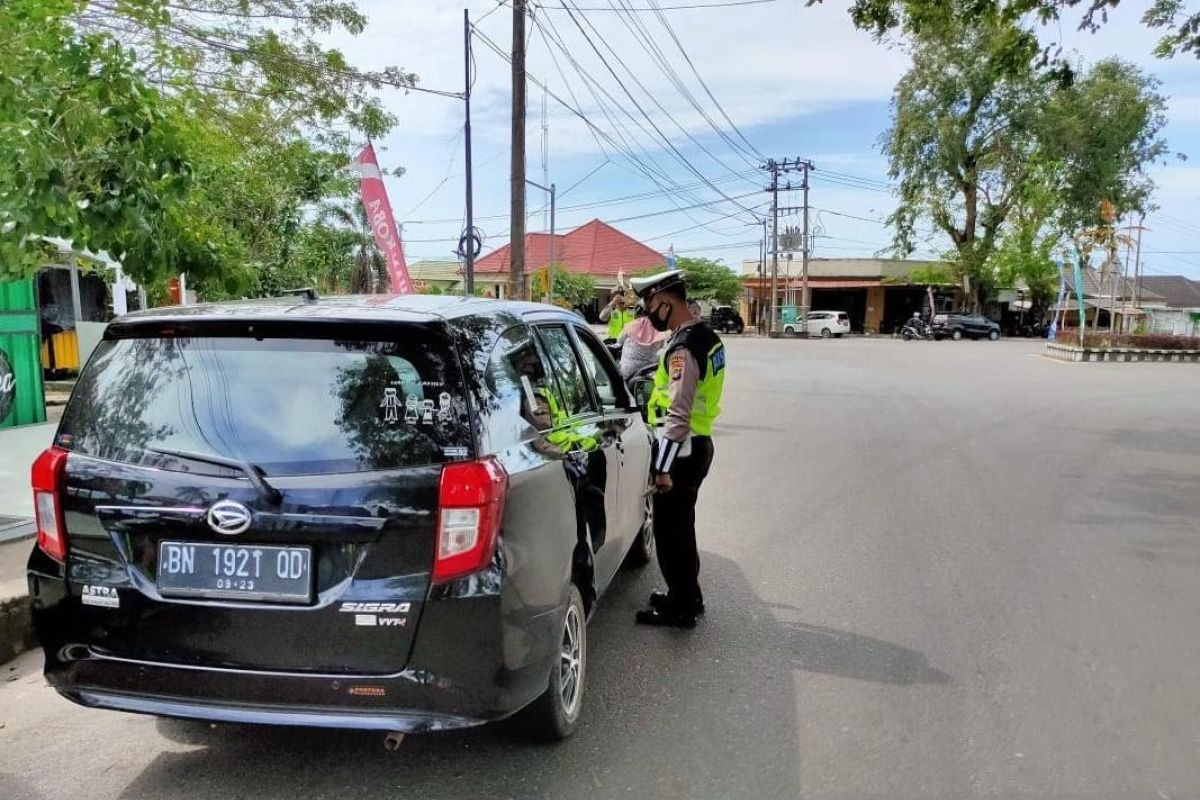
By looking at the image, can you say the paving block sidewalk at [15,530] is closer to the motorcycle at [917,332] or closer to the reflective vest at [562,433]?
the reflective vest at [562,433]

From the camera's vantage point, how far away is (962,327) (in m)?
46.7

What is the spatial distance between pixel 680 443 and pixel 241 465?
2.22 metres

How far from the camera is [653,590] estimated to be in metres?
4.95

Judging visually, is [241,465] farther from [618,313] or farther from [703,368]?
[618,313]

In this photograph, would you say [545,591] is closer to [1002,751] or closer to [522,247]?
[1002,751]

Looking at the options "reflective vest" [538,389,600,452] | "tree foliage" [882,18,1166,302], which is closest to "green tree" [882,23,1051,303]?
"tree foliage" [882,18,1166,302]

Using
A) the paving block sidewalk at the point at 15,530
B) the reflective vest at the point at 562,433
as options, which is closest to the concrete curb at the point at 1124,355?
the paving block sidewalk at the point at 15,530

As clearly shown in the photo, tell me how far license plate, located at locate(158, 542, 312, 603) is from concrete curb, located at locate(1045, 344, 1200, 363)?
29981 millimetres

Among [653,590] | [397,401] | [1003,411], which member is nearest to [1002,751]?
[653,590]

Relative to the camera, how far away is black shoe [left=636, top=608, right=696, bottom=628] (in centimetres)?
436

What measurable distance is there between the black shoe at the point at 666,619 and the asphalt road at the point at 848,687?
0.07 meters

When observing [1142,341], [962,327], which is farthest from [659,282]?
[962,327]

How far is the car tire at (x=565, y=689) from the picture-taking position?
9.76 feet

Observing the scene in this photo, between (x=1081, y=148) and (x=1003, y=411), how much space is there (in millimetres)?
38866
